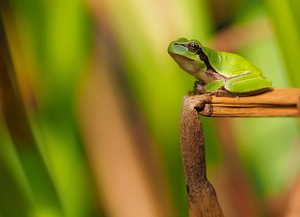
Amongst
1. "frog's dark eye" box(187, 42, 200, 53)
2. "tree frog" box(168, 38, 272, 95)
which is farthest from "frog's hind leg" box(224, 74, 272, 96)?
"frog's dark eye" box(187, 42, 200, 53)

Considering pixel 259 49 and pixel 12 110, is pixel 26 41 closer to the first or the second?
pixel 12 110

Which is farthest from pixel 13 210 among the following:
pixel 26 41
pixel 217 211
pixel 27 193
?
pixel 217 211

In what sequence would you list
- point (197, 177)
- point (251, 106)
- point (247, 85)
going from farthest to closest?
1. point (247, 85)
2. point (251, 106)
3. point (197, 177)

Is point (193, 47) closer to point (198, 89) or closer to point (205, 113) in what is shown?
point (198, 89)

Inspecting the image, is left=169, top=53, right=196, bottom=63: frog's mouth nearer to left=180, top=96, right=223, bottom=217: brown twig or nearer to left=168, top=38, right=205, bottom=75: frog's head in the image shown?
left=168, top=38, right=205, bottom=75: frog's head

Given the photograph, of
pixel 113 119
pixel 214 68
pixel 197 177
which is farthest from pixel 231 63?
pixel 197 177

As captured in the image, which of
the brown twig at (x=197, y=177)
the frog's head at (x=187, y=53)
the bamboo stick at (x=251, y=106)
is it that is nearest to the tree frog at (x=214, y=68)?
the frog's head at (x=187, y=53)
